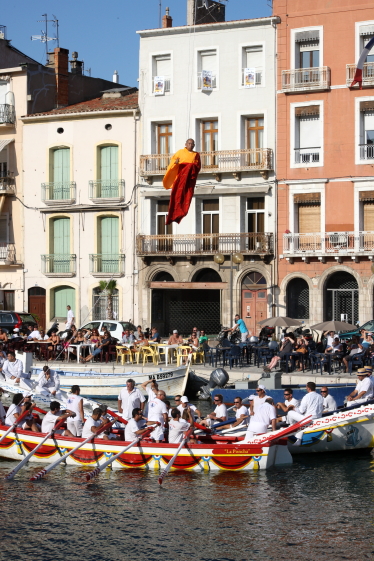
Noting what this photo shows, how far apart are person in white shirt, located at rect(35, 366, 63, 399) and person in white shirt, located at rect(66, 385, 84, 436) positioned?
17.3 ft

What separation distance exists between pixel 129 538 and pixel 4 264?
3350 cm

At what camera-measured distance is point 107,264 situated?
46.8 meters

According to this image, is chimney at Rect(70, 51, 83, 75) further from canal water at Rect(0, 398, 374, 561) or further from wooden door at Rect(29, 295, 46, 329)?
canal water at Rect(0, 398, 374, 561)

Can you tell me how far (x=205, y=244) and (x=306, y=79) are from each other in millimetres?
9108

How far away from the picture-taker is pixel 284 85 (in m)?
42.5

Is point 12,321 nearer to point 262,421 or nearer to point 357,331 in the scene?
point 357,331

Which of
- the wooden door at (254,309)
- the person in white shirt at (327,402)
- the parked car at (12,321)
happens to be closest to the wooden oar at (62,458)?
the person in white shirt at (327,402)

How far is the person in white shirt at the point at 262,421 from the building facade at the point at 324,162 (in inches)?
768

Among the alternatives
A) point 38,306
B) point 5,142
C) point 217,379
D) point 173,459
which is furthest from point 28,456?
point 5,142

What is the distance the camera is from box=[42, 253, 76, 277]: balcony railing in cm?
4744

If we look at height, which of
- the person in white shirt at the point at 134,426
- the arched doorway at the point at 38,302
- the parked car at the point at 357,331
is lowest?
the person in white shirt at the point at 134,426

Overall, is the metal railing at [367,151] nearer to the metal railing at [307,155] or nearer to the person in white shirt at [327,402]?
the metal railing at [307,155]

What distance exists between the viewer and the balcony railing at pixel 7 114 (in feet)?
160

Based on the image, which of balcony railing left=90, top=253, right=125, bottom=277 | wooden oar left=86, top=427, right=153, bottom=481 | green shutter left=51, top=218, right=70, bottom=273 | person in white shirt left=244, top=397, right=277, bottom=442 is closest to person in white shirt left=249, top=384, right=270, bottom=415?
person in white shirt left=244, top=397, right=277, bottom=442
